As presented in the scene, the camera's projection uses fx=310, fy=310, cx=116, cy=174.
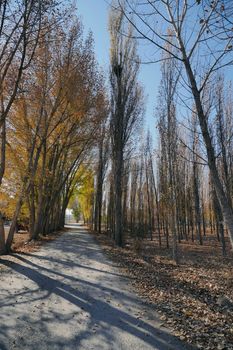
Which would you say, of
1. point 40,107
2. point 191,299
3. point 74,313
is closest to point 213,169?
point 191,299

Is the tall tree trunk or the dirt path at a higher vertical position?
the tall tree trunk

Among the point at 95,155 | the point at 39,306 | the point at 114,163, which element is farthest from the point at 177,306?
the point at 95,155

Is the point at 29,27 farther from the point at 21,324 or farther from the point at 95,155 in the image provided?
the point at 95,155

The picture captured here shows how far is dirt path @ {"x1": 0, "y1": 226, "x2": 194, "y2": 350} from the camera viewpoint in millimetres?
4102

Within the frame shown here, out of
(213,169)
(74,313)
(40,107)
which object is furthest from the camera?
(40,107)

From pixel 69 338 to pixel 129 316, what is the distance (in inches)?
50.3

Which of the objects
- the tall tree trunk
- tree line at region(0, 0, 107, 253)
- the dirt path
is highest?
tree line at region(0, 0, 107, 253)

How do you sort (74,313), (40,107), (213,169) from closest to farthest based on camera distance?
(213,169), (74,313), (40,107)

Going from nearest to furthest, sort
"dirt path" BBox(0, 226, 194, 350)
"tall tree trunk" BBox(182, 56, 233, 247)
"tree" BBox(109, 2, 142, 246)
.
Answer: "dirt path" BBox(0, 226, 194, 350) < "tall tree trunk" BBox(182, 56, 233, 247) < "tree" BBox(109, 2, 142, 246)

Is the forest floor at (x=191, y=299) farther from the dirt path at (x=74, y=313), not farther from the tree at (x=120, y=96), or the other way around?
the tree at (x=120, y=96)

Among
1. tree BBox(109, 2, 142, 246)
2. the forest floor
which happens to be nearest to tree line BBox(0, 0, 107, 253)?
tree BBox(109, 2, 142, 246)

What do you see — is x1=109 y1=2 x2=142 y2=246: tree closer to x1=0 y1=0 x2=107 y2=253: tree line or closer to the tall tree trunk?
x1=0 y1=0 x2=107 y2=253: tree line

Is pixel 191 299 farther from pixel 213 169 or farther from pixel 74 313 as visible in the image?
pixel 213 169

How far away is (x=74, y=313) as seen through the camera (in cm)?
523
